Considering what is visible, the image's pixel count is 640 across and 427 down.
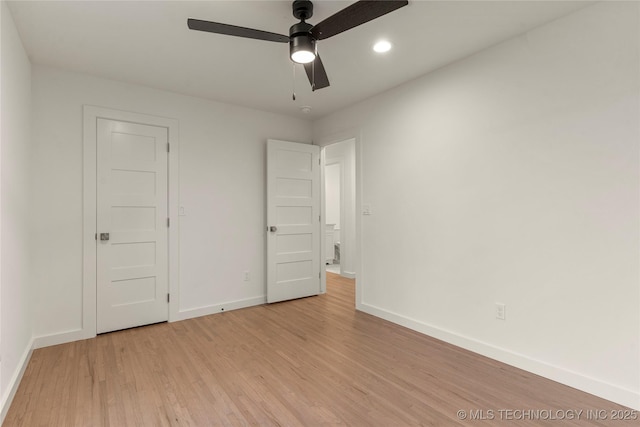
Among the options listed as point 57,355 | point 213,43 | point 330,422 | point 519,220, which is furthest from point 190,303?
point 519,220

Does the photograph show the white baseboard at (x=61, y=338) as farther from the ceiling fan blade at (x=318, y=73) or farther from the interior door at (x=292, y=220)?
the ceiling fan blade at (x=318, y=73)

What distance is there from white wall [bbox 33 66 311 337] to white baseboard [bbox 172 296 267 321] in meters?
0.01

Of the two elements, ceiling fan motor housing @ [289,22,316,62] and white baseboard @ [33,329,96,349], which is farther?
white baseboard @ [33,329,96,349]

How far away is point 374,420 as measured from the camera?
1.86 m

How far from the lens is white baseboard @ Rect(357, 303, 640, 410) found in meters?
2.00

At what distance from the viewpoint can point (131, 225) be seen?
11.0 feet

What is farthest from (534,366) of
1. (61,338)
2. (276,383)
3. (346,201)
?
(346,201)

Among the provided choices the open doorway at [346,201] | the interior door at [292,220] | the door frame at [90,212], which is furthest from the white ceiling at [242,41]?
the open doorway at [346,201]

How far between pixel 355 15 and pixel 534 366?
2.66 m

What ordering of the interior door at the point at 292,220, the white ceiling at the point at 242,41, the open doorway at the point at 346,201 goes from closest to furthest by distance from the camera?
1. the white ceiling at the point at 242,41
2. the interior door at the point at 292,220
3. the open doorway at the point at 346,201

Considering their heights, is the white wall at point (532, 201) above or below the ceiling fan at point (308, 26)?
below

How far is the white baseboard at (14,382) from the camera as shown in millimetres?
1891

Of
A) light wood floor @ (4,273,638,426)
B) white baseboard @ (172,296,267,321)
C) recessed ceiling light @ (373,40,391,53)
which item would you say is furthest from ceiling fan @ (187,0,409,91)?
white baseboard @ (172,296,267,321)

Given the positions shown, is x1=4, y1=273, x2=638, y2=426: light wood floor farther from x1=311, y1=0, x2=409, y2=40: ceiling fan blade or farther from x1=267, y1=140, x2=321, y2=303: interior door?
x1=311, y1=0, x2=409, y2=40: ceiling fan blade
